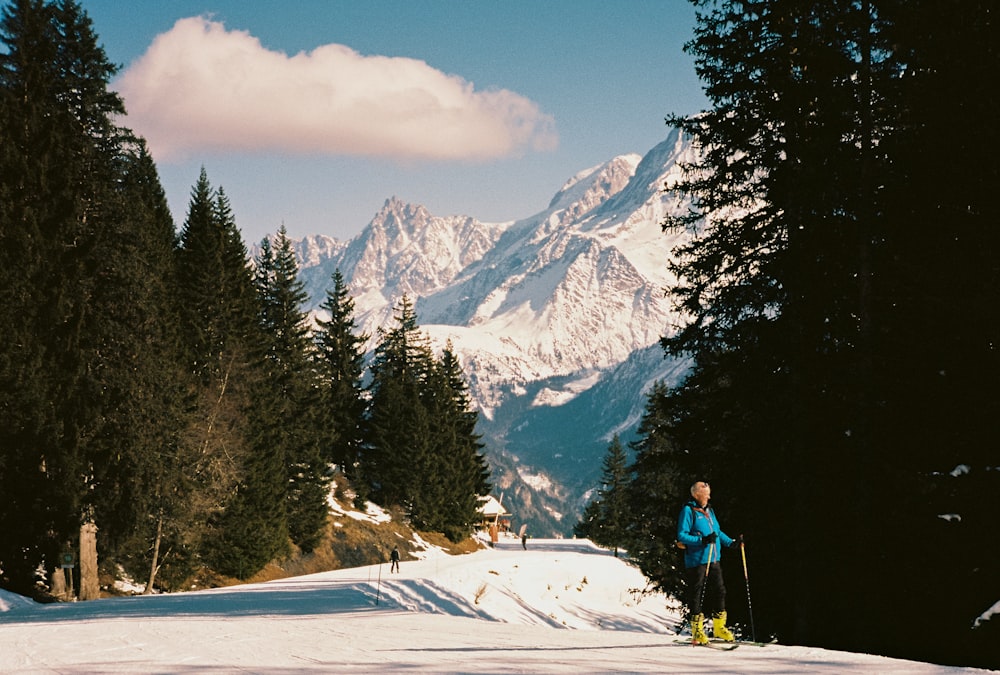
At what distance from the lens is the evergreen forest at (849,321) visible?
42.3 ft

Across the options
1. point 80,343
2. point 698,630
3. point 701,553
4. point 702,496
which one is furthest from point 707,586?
point 80,343

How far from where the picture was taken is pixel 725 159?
18000mm

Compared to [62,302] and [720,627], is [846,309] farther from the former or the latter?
[62,302]

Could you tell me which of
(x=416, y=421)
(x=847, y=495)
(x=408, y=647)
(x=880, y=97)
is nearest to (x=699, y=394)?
(x=847, y=495)

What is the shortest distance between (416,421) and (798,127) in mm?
64764

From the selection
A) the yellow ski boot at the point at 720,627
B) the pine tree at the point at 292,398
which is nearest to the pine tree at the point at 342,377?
the pine tree at the point at 292,398

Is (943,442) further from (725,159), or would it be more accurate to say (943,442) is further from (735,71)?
(735,71)

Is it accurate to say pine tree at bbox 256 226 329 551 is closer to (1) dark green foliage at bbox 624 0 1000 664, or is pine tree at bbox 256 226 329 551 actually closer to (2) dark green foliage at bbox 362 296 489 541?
(2) dark green foliage at bbox 362 296 489 541

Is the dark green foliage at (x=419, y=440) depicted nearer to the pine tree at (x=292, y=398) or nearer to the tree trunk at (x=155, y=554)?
the pine tree at (x=292, y=398)

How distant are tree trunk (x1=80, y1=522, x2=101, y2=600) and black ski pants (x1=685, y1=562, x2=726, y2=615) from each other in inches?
864

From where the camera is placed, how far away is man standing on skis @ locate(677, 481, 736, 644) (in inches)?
458

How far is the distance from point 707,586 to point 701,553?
1.83 feet

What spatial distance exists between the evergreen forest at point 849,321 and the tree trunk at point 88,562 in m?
18.6

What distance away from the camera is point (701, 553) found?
11.8 meters
